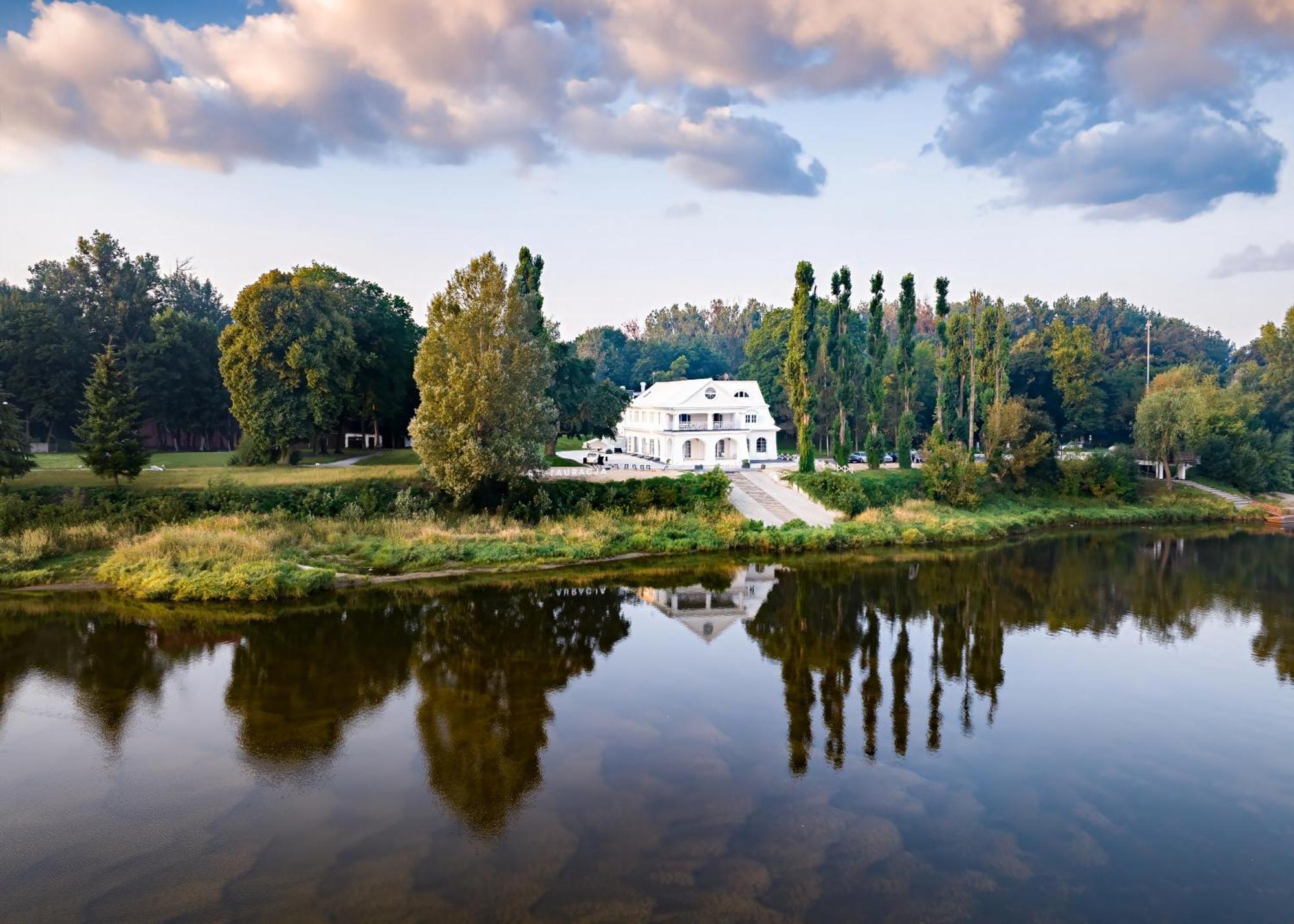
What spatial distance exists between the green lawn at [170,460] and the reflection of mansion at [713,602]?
90.4ft

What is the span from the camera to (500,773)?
46.0 feet

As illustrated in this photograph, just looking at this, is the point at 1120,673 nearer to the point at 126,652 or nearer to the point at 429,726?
the point at 429,726

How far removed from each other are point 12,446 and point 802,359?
36504 millimetres

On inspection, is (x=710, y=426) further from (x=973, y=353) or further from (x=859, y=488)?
(x=973, y=353)

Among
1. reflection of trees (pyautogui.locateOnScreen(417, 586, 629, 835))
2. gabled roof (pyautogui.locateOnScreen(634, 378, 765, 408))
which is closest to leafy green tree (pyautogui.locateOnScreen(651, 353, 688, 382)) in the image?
gabled roof (pyautogui.locateOnScreen(634, 378, 765, 408))

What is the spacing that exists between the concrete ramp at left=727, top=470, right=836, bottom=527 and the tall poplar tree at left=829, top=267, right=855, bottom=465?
18.5ft

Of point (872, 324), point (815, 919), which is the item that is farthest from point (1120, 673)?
point (872, 324)

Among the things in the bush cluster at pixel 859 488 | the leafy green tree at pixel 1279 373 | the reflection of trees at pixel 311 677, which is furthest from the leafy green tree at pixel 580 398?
the leafy green tree at pixel 1279 373

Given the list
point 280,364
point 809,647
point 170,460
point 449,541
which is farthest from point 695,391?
point 809,647

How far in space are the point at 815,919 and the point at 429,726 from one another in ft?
28.6

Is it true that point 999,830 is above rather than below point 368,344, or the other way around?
below

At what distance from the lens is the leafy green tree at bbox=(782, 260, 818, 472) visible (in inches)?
1780

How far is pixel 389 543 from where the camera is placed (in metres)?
30.3

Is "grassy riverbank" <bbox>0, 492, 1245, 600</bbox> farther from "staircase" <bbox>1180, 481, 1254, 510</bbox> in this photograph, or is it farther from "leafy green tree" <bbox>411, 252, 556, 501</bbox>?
"staircase" <bbox>1180, 481, 1254, 510</bbox>
